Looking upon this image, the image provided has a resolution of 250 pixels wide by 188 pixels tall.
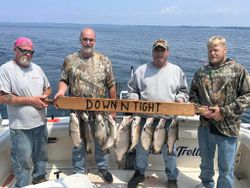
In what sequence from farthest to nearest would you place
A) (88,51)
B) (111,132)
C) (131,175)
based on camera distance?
(131,175)
(88,51)
(111,132)

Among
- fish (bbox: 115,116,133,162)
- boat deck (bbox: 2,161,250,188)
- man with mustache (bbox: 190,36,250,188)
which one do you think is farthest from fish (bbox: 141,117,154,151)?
boat deck (bbox: 2,161,250,188)

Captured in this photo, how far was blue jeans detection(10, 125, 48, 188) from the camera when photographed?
3.94 meters

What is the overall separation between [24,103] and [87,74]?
892mm

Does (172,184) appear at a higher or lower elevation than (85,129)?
lower

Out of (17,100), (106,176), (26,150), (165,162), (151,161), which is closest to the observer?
(17,100)

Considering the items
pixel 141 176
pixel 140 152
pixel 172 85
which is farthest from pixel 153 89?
pixel 141 176

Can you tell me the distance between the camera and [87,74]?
423cm

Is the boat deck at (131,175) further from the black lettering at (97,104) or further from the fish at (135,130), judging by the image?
the black lettering at (97,104)

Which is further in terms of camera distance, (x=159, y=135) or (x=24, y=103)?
(x=159, y=135)

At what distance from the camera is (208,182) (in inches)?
173

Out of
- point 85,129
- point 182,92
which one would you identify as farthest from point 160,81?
point 85,129

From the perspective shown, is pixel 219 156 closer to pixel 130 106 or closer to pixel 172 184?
pixel 172 184

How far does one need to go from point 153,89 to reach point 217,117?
2.82ft

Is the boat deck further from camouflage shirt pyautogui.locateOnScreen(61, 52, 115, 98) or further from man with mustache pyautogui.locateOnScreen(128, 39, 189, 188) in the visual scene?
camouflage shirt pyautogui.locateOnScreen(61, 52, 115, 98)
